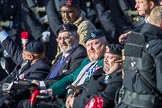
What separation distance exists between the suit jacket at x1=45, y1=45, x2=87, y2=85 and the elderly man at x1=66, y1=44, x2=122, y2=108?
0.88 m

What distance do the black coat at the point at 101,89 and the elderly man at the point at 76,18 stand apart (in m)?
1.71

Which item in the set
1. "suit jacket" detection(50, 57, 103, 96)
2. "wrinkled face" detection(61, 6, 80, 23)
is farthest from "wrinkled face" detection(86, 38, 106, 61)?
"wrinkled face" detection(61, 6, 80, 23)

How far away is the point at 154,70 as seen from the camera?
23.8ft

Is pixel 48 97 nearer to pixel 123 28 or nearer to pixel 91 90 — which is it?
pixel 91 90

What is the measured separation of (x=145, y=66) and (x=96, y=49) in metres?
1.59

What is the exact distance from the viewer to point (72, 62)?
9.45 metres

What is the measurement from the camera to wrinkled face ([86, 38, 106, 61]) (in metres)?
8.82

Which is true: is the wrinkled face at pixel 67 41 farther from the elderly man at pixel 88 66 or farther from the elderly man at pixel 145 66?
the elderly man at pixel 145 66

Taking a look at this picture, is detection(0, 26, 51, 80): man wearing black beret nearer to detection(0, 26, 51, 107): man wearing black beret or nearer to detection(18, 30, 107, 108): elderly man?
detection(0, 26, 51, 107): man wearing black beret

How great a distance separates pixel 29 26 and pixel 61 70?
3.80 meters

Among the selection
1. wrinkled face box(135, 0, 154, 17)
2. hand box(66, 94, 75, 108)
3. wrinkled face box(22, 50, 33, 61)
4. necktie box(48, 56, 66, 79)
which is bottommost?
hand box(66, 94, 75, 108)

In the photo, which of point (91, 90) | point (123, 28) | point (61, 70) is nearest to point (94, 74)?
point (91, 90)

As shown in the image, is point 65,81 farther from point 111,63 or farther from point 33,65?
point 111,63

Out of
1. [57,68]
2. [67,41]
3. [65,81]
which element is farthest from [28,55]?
[65,81]
